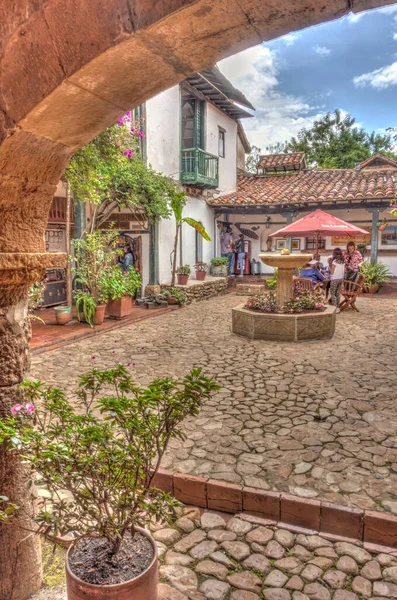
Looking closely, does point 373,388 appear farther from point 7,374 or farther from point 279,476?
point 7,374

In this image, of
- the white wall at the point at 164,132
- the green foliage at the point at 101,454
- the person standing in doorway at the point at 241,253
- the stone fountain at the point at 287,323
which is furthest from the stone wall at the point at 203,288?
the green foliage at the point at 101,454

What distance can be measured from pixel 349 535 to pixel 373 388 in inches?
107

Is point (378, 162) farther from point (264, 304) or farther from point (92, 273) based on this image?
point (92, 273)

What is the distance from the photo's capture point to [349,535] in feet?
8.72

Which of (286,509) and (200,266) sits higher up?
(200,266)

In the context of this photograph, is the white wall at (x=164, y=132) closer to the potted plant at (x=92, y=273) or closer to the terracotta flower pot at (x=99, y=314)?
the potted plant at (x=92, y=273)

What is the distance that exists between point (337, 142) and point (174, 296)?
73.3 ft

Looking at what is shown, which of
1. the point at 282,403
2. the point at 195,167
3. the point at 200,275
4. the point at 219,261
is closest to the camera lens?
the point at 282,403

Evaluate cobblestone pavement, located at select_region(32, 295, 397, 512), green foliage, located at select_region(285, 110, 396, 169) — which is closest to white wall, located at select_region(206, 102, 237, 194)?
cobblestone pavement, located at select_region(32, 295, 397, 512)

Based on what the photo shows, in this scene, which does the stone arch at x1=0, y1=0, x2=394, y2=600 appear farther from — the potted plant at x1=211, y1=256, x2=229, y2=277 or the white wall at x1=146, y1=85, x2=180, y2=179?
the potted plant at x1=211, y1=256, x2=229, y2=277

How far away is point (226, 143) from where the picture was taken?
16531mm

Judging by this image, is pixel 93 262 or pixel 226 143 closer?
pixel 93 262

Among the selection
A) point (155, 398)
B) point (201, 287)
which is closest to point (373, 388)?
point (155, 398)

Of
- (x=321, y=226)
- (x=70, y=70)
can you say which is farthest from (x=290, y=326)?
(x=70, y=70)
